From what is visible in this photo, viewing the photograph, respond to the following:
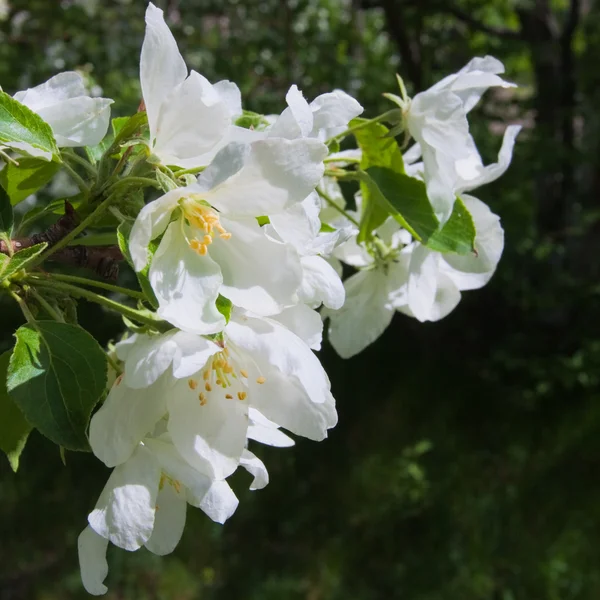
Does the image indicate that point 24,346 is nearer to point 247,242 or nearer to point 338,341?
point 247,242

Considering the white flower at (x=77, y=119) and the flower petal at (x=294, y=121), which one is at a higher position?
the flower petal at (x=294, y=121)

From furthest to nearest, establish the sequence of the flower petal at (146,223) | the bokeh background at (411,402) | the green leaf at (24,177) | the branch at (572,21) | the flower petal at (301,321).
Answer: the branch at (572,21)
the bokeh background at (411,402)
the green leaf at (24,177)
the flower petal at (301,321)
the flower petal at (146,223)

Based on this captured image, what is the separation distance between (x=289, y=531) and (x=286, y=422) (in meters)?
2.01

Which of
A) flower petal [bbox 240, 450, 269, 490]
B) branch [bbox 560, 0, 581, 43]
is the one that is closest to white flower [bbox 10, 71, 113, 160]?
flower petal [bbox 240, 450, 269, 490]

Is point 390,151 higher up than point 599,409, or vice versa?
point 390,151

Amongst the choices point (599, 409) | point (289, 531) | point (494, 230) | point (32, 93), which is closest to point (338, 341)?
point (494, 230)

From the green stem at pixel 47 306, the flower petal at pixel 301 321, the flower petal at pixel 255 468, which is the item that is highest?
the green stem at pixel 47 306

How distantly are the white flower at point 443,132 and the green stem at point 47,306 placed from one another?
352 millimetres

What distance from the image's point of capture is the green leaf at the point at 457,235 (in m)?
0.68

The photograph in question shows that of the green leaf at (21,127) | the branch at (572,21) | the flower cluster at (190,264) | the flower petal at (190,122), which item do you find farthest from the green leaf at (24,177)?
the branch at (572,21)

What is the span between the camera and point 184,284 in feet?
1.66

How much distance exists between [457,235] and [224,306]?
27cm

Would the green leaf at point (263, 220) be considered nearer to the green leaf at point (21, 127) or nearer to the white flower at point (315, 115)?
the white flower at point (315, 115)

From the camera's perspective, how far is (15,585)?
7.37ft
